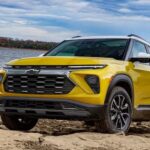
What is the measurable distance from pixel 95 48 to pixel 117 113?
4.49 feet

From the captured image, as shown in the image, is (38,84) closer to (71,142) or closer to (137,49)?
(71,142)

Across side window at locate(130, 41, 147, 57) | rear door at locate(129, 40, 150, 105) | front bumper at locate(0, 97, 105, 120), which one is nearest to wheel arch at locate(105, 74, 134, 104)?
rear door at locate(129, 40, 150, 105)

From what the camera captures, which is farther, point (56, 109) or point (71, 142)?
point (56, 109)

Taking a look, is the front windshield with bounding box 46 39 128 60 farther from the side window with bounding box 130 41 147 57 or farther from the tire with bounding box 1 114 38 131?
the tire with bounding box 1 114 38 131

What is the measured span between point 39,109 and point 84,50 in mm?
1712

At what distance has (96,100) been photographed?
324 inches

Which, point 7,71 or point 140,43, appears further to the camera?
point 140,43

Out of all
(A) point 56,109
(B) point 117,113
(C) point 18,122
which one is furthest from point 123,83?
(C) point 18,122

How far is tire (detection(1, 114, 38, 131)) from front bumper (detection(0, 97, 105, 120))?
0.50 metres

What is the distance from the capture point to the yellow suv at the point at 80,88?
8.21 meters

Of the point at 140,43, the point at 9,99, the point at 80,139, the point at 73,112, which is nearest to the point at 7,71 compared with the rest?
the point at 9,99

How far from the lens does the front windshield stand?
933 centimetres

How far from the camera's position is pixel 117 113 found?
8734 mm

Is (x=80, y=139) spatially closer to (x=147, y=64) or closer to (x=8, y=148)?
(x=8, y=148)
